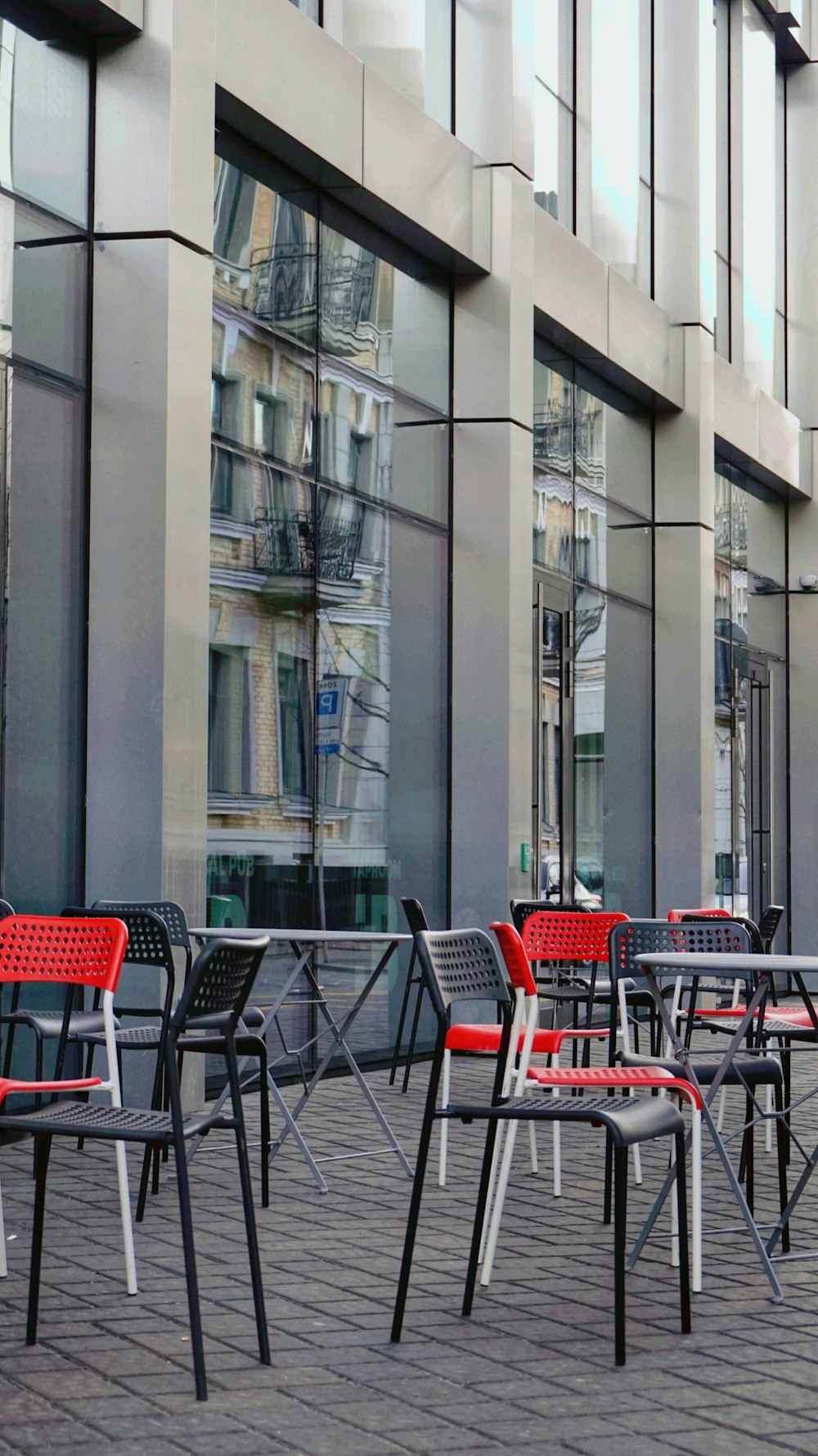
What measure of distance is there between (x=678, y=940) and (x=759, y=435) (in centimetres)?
1402

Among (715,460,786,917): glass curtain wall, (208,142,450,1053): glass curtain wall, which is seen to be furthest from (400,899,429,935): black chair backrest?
(715,460,786,917): glass curtain wall

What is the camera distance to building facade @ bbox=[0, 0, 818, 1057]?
330 inches

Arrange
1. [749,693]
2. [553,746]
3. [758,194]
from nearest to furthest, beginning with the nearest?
1. [553,746]
2. [749,693]
3. [758,194]

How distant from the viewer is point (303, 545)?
10.4 m

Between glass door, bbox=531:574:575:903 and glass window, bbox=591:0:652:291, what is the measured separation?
3448 mm

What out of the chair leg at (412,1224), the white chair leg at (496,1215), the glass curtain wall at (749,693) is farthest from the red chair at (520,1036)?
the glass curtain wall at (749,693)

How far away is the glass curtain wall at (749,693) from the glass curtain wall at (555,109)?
15.4 ft

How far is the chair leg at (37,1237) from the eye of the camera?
4.30m

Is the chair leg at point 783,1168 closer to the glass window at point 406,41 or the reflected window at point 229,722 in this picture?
the reflected window at point 229,722

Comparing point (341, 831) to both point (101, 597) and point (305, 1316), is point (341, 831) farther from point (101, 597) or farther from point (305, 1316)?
point (305, 1316)

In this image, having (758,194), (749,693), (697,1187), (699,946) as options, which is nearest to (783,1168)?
(699,946)

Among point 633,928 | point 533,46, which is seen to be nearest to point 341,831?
point 633,928

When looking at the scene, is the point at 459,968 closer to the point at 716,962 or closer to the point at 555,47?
the point at 716,962

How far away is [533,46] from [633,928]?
9087mm
